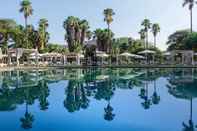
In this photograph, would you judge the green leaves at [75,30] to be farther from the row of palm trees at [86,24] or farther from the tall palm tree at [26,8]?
the tall palm tree at [26,8]

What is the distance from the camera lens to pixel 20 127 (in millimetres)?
11039

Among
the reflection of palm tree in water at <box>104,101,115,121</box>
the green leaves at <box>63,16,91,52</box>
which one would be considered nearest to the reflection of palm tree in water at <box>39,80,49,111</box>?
the reflection of palm tree in water at <box>104,101,115,121</box>

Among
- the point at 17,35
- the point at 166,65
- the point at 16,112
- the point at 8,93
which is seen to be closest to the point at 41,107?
the point at 16,112

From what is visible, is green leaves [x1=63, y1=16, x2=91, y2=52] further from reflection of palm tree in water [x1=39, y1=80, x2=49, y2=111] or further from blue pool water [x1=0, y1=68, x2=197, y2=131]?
blue pool water [x1=0, y1=68, x2=197, y2=131]

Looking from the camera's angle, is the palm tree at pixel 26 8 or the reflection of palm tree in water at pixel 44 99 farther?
the palm tree at pixel 26 8

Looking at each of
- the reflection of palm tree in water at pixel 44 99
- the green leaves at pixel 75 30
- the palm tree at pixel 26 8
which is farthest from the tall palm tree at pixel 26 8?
the reflection of palm tree in water at pixel 44 99

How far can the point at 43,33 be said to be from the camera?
59.6 meters

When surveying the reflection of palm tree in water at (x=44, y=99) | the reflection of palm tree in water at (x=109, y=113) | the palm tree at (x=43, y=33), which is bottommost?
the reflection of palm tree in water at (x=109, y=113)

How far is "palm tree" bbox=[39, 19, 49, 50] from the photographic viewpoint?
58.8 metres

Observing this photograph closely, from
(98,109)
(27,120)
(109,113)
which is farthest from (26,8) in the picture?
(27,120)

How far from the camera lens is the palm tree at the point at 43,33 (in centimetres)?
5881

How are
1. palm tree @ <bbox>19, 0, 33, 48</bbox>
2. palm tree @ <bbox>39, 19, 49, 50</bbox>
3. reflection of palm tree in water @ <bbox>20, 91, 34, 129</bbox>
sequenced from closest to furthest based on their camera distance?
reflection of palm tree in water @ <bbox>20, 91, 34, 129</bbox> < palm tree @ <bbox>19, 0, 33, 48</bbox> < palm tree @ <bbox>39, 19, 49, 50</bbox>

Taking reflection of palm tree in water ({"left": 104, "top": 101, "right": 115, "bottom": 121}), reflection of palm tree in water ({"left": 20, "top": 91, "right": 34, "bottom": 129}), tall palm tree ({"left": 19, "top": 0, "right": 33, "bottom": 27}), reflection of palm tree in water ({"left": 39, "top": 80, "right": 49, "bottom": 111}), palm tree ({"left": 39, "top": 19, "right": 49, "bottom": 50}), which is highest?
tall palm tree ({"left": 19, "top": 0, "right": 33, "bottom": 27})

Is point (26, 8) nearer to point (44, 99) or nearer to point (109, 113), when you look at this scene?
point (44, 99)
